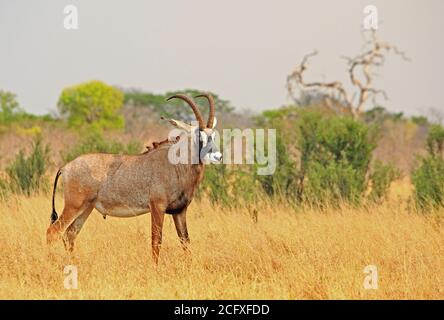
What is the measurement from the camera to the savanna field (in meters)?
6.71

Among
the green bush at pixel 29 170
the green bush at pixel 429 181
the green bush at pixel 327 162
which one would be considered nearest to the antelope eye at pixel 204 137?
the green bush at pixel 429 181

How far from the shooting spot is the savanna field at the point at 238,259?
6.71 meters

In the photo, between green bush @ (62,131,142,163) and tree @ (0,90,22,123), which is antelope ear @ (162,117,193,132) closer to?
green bush @ (62,131,142,163)

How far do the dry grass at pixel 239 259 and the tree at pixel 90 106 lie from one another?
91.3 ft

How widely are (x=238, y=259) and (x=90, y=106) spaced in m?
31.4

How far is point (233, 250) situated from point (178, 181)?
95 cm

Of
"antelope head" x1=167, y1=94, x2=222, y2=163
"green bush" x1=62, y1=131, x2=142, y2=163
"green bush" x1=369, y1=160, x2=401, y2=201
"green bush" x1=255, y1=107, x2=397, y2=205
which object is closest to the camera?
"antelope head" x1=167, y1=94, x2=222, y2=163

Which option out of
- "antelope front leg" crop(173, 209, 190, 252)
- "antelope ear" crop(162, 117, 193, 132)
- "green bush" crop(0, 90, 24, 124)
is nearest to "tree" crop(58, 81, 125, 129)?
"green bush" crop(0, 90, 24, 124)

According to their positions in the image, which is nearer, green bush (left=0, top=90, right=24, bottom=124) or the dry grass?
the dry grass

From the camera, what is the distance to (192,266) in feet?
24.6

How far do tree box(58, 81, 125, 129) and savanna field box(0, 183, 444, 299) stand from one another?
27.7m

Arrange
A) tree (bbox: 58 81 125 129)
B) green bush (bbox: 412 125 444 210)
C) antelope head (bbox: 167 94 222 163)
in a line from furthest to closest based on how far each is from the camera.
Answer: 1. tree (bbox: 58 81 125 129)
2. green bush (bbox: 412 125 444 210)
3. antelope head (bbox: 167 94 222 163)

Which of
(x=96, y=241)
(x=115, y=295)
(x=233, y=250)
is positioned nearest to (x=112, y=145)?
(x=96, y=241)

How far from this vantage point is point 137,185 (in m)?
8.38
